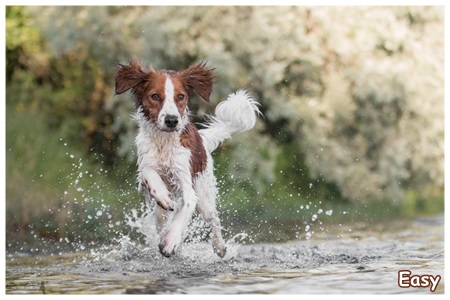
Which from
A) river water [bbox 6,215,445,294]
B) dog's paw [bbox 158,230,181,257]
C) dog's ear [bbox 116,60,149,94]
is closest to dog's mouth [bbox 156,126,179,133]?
dog's ear [bbox 116,60,149,94]

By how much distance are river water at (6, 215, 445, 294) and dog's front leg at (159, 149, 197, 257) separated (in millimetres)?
338

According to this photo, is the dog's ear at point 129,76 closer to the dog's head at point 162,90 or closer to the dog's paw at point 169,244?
the dog's head at point 162,90

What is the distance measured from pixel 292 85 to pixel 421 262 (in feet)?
19.4

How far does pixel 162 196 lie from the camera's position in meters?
6.22

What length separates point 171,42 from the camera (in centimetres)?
1224

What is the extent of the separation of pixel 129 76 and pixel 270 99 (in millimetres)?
6396

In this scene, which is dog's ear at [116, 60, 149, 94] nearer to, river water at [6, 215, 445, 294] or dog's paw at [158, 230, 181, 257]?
dog's paw at [158, 230, 181, 257]

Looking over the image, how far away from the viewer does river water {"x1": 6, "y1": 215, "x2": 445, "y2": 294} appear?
630 cm

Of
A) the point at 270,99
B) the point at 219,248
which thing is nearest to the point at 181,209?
the point at 219,248

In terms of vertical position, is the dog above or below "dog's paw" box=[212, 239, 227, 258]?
above

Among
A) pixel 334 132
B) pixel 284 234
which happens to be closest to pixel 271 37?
pixel 334 132

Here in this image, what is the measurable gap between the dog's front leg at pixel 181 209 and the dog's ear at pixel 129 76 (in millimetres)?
664

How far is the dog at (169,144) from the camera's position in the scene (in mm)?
6223

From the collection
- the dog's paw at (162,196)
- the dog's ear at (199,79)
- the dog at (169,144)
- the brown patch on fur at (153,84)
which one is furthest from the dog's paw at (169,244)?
the dog's ear at (199,79)
